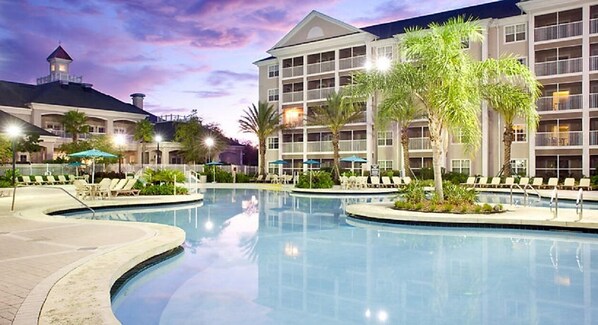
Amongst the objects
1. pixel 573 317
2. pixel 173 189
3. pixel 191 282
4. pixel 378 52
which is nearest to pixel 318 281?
pixel 191 282

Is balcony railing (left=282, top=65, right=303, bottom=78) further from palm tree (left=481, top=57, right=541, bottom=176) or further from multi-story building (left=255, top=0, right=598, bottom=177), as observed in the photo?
palm tree (left=481, top=57, right=541, bottom=176)

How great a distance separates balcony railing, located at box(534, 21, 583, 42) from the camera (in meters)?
31.0

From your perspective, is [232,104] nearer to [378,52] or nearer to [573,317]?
[378,52]

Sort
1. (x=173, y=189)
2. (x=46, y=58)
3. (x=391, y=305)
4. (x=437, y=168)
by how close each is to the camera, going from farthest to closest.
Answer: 1. (x=46, y=58)
2. (x=173, y=189)
3. (x=437, y=168)
4. (x=391, y=305)

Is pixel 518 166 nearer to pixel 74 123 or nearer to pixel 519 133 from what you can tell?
pixel 519 133

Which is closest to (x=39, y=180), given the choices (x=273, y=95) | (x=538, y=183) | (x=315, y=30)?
(x=273, y=95)

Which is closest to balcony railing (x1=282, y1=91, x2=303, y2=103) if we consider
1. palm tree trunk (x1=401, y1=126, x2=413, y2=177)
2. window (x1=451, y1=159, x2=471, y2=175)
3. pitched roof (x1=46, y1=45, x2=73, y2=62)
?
palm tree trunk (x1=401, y1=126, x2=413, y2=177)

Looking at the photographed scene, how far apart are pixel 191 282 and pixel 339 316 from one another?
2828mm

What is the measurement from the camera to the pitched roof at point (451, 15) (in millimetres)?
35141

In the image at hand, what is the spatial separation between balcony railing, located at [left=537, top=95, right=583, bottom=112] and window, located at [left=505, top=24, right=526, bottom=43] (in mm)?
4658

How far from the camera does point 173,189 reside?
74.0 ft

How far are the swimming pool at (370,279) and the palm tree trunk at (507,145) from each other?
65.1 ft

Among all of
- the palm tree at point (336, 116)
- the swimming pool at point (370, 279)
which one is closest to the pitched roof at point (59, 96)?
the palm tree at point (336, 116)

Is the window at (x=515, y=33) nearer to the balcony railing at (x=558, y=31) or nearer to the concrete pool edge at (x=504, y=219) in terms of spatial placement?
the balcony railing at (x=558, y=31)
